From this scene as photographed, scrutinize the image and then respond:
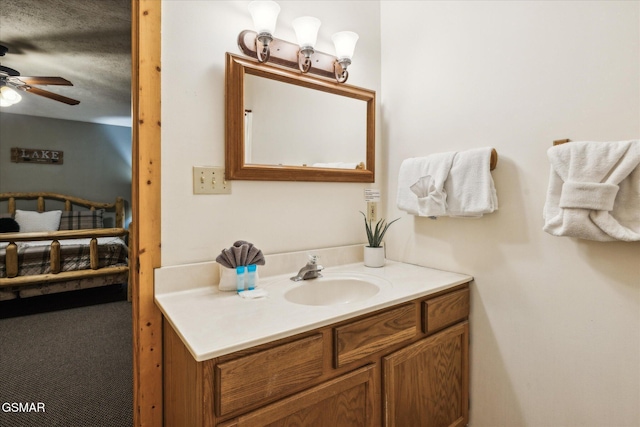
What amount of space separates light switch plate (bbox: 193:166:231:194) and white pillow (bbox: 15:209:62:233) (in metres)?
4.35

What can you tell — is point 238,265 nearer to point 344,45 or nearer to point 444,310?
point 444,310

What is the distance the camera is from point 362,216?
→ 171 cm

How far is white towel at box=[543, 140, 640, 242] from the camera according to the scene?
0.92 meters

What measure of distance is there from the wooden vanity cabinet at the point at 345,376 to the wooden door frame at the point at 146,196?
0.07 metres

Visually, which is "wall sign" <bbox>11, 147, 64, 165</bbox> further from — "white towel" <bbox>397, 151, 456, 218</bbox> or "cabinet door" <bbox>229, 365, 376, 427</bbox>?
"cabinet door" <bbox>229, 365, 376, 427</bbox>

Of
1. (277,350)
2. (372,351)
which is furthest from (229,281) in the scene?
(372,351)

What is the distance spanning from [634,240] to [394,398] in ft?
2.85

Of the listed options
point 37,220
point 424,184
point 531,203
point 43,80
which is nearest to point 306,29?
point 424,184

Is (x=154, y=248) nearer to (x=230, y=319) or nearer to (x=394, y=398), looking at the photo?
(x=230, y=319)

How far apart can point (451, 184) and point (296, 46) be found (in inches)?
35.7

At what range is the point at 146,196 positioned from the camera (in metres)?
1.13

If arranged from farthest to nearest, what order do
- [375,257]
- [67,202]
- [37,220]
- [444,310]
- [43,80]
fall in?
[67,202] < [37,220] < [43,80] < [375,257] < [444,310]

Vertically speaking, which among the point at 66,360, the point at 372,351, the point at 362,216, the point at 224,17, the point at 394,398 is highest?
the point at 224,17

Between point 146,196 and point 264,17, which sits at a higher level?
point 264,17
